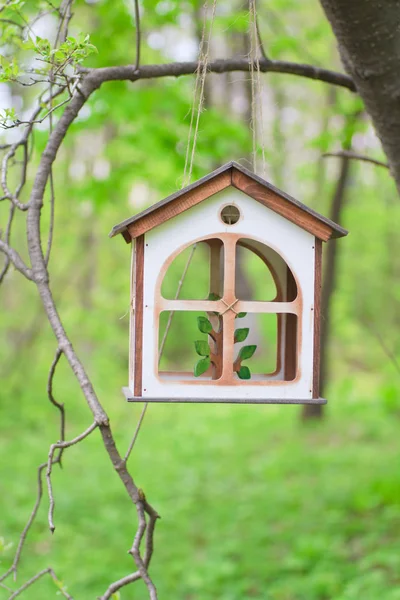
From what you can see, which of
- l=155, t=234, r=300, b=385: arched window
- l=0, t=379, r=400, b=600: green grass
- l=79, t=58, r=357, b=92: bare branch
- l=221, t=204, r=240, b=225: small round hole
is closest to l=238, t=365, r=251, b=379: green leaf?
l=155, t=234, r=300, b=385: arched window

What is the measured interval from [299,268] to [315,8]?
28.1 ft

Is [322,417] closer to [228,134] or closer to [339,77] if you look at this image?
[228,134]

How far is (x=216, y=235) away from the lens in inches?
70.5

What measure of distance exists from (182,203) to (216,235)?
121 millimetres

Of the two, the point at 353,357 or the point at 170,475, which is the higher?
the point at 353,357

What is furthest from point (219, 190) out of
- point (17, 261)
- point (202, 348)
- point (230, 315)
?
point (17, 261)

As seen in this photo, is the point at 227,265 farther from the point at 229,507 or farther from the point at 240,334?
the point at 229,507

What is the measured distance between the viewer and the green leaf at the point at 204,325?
1896 millimetres

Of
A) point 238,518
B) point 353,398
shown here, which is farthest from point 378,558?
point 353,398

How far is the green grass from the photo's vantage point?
4254mm

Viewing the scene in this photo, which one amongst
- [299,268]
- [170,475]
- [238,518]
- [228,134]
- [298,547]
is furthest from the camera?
[170,475]

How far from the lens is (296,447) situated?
23.6 ft

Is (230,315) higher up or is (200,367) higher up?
(230,315)

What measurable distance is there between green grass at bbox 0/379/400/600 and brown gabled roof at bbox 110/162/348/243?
2.71 meters
